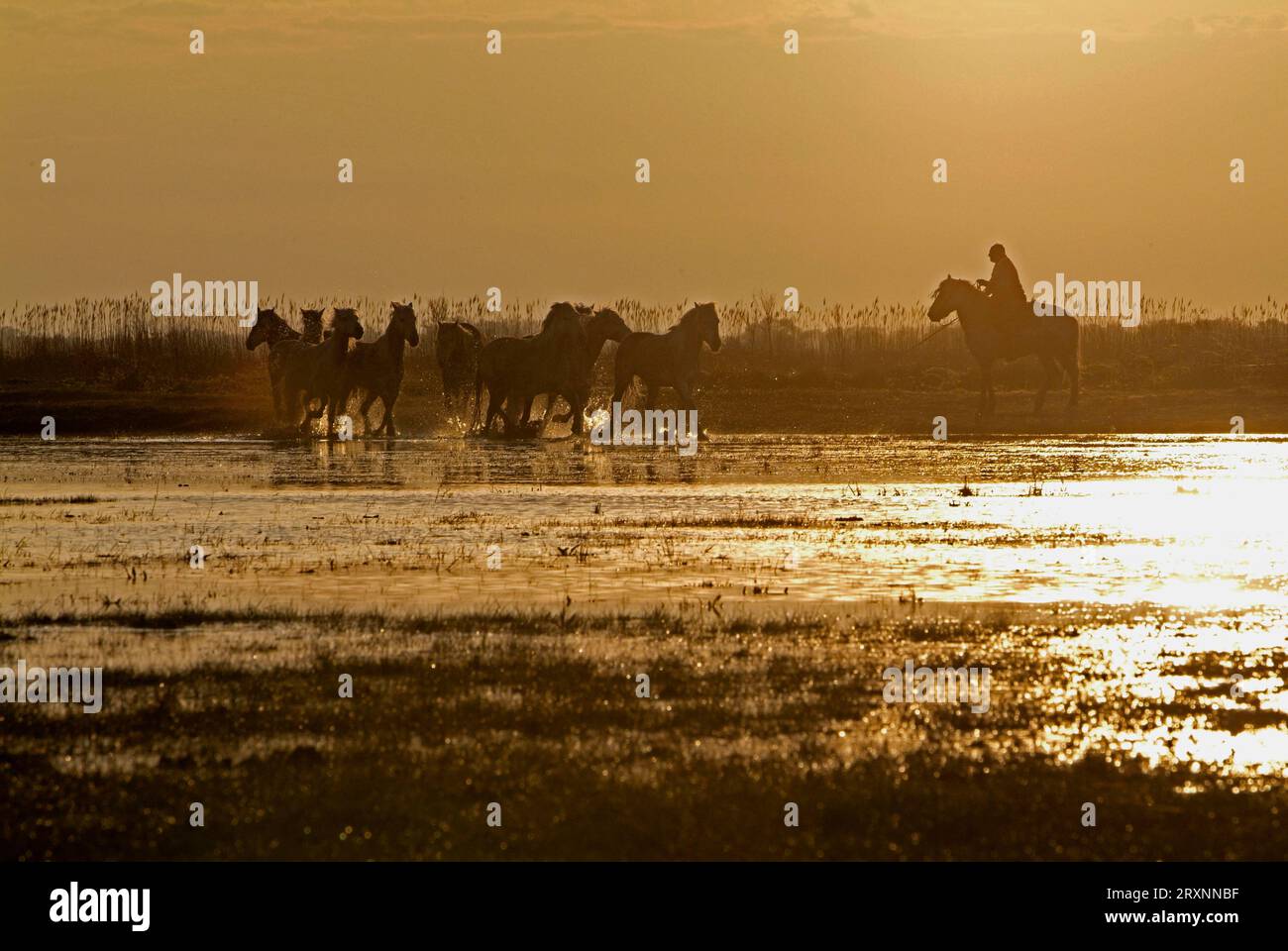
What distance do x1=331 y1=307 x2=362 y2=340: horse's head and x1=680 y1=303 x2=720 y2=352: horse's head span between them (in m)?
5.86

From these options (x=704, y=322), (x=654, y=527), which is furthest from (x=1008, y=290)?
(x=654, y=527)

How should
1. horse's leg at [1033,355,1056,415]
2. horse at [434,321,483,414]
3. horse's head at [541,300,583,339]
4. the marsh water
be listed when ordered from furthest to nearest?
horse's leg at [1033,355,1056,415]
horse at [434,321,483,414]
horse's head at [541,300,583,339]
the marsh water

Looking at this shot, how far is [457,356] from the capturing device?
128ft

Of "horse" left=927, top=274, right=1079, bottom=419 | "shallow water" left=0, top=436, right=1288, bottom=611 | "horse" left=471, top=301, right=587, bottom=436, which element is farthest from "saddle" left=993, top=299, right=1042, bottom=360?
"shallow water" left=0, top=436, right=1288, bottom=611

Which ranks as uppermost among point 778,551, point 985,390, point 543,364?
point 543,364

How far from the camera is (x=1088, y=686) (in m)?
9.92

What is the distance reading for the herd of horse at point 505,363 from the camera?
1438 inches

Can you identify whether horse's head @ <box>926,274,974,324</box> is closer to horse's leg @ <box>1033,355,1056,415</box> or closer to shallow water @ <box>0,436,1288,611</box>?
horse's leg @ <box>1033,355,1056,415</box>

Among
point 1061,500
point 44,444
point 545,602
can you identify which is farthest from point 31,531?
point 44,444

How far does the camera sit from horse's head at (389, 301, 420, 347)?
3653 cm

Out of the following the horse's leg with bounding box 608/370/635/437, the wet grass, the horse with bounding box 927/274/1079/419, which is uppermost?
the horse with bounding box 927/274/1079/419

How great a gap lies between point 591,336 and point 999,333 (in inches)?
402

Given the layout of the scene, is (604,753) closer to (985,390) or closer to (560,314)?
(560,314)

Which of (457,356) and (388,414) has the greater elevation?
(457,356)
